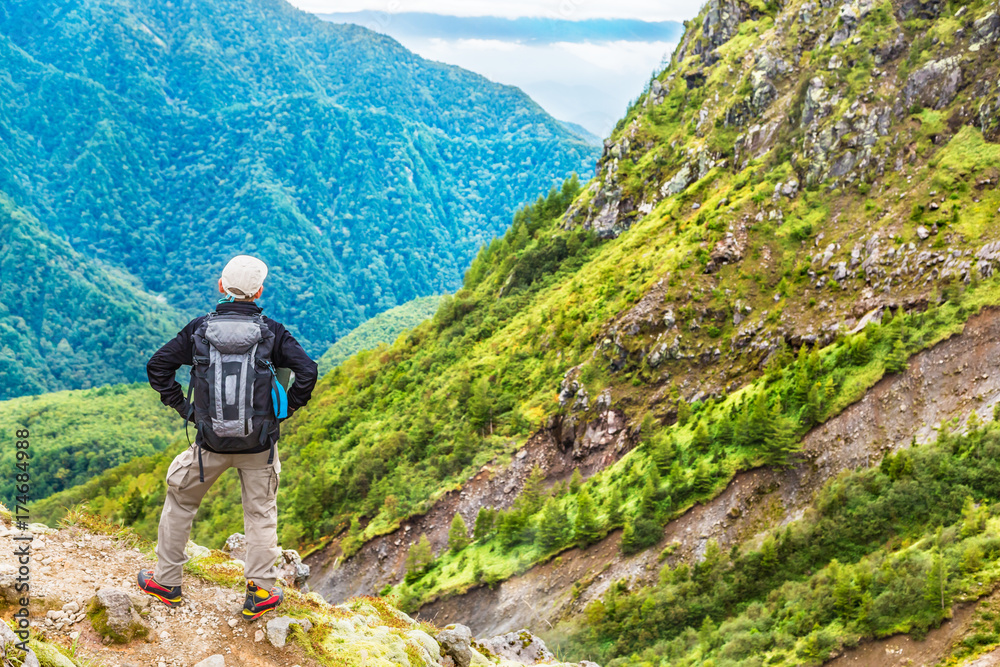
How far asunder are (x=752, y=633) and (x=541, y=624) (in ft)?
33.9

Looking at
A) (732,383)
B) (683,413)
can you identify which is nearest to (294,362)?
(683,413)

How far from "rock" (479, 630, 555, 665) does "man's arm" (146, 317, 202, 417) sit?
8847 mm

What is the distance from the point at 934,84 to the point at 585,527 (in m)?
29.4

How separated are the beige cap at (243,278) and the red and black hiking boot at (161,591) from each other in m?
A: 3.51

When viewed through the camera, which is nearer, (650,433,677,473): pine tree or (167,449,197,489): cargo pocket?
(167,449,197,489): cargo pocket

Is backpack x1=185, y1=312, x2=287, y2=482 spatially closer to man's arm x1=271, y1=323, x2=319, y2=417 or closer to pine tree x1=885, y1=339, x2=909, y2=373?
man's arm x1=271, y1=323, x2=319, y2=417

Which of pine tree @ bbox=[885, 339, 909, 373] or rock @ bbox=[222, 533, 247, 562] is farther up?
pine tree @ bbox=[885, 339, 909, 373]

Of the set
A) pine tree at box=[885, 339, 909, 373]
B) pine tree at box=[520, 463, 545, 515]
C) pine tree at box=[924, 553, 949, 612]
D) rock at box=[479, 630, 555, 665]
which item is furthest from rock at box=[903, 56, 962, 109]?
rock at box=[479, 630, 555, 665]

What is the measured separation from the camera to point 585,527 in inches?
1111

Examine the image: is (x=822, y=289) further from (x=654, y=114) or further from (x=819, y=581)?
(x=654, y=114)

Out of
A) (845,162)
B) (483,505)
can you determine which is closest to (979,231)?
(845,162)

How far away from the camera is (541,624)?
25.8m

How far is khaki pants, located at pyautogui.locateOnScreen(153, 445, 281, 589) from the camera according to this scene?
291 inches

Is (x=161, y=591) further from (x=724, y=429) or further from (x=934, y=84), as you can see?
(x=934, y=84)
